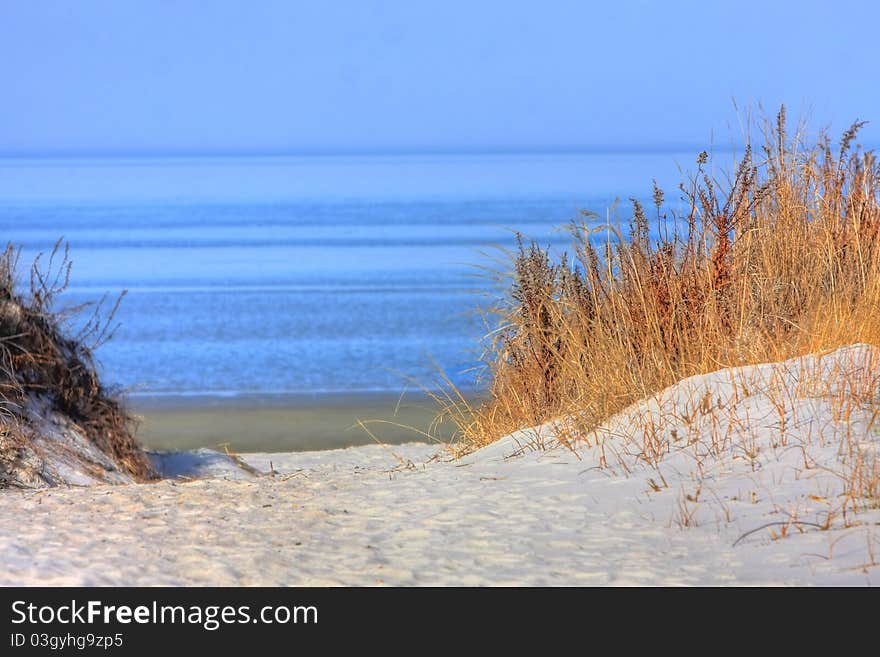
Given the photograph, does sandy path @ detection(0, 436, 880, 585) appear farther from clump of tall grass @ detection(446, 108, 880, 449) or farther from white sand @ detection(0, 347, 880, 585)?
clump of tall grass @ detection(446, 108, 880, 449)

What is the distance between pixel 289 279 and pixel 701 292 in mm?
21492

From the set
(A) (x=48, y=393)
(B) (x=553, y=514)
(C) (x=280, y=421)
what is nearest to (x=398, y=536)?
(B) (x=553, y=514)

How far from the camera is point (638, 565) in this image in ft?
14.8

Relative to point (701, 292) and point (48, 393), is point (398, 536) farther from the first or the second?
point (48, 393)

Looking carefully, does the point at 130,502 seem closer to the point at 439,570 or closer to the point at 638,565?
the point at 439,570

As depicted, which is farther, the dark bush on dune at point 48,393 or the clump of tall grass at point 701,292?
the dark bush on dune at point 48,393

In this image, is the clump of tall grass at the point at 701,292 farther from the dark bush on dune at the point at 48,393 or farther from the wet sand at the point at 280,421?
the wet sand at the point at 280,421

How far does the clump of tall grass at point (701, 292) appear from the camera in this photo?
672 centimetres

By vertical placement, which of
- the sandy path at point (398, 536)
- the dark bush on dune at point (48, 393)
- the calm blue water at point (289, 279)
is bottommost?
the sandy path at point (398, 536)

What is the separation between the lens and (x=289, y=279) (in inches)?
1101

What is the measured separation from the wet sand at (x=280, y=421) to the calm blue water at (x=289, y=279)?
575 mm

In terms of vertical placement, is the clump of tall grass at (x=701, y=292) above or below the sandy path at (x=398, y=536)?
above

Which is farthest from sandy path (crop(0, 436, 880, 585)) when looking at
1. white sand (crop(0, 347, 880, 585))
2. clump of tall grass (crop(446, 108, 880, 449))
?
clump of tall grass (crop(446, 108, 880, 449))

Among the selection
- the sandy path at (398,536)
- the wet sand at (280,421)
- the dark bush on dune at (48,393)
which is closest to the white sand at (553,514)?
the sandy path at (398,536)
